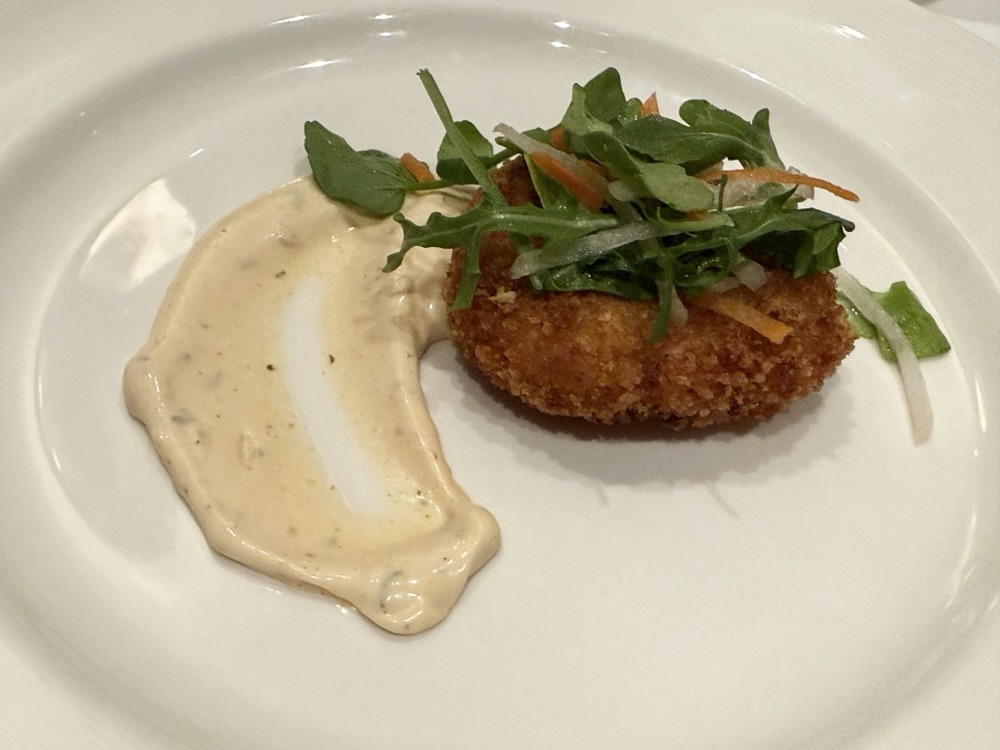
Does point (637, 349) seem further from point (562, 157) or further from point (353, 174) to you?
point (353, 174)

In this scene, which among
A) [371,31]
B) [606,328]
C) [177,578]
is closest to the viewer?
[177,578]

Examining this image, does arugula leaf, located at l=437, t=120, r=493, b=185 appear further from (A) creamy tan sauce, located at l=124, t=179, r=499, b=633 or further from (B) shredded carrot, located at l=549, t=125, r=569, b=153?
(B) shredded carrot, located at l=549, t=125, r=569, b=153

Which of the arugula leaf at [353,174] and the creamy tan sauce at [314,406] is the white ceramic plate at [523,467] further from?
the arugula leaf at [353,174]

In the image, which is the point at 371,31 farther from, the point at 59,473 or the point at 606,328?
the point at 59,473

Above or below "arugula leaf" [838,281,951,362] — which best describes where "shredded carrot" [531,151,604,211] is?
above

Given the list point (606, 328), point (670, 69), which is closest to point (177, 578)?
point (606, 328)

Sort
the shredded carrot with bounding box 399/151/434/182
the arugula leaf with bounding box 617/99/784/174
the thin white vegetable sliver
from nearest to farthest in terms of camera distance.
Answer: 1. the arugula leaf with bounding box 617/99/784/174
2. the thin white vegetable sliver
3. the shredded carrot with bounding box 399/151/434/182

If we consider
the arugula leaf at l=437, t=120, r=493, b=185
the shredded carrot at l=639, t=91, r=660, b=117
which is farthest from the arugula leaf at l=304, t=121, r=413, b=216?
the shredded carrot at l=639, t=91, r=660, b=117
